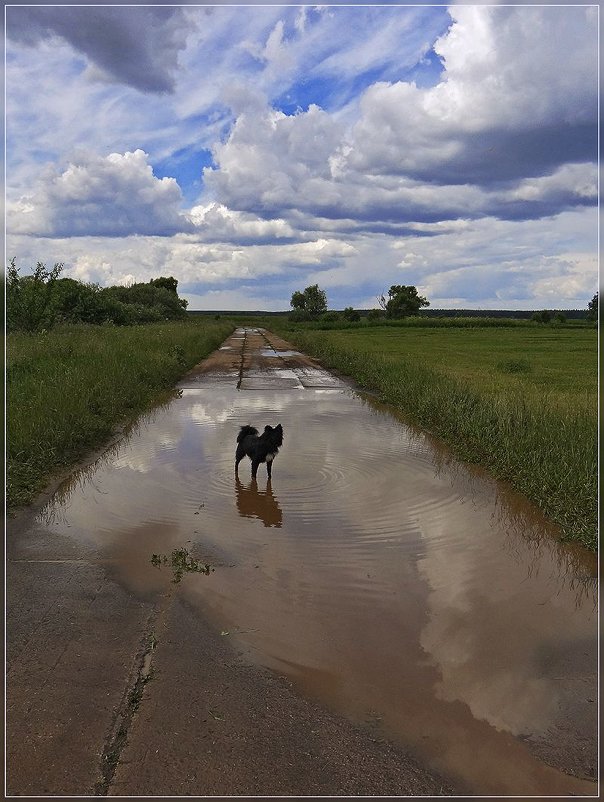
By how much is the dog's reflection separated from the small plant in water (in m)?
1.14

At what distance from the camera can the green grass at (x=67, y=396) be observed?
7.80m

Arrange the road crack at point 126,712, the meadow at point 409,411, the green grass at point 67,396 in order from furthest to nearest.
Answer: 1. the green grass at point 67,396
2. the meadow at point 409,411
3. the road crack at point 126,712

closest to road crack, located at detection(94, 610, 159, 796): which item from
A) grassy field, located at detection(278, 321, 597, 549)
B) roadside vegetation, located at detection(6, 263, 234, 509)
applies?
roadside vegetation, located at detection(6, 263, 234, 509)

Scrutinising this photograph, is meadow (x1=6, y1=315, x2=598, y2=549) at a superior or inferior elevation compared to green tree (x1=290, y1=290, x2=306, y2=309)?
inferior

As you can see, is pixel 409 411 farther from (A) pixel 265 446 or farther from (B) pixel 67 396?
(B) pixel 67 396

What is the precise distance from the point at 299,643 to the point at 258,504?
286 centimetres

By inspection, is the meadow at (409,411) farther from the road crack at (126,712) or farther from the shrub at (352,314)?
the shrub at (352,314)

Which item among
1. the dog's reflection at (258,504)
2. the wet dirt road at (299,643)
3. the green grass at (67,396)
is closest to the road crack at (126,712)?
the wet dirt road at (299,643)

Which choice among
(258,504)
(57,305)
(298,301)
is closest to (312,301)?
(298,301)

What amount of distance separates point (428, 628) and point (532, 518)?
9.14 ft

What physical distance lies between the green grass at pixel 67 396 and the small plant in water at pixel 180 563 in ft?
7.40

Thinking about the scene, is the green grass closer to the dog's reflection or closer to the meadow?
the meadow

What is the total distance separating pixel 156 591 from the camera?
15.4 feet

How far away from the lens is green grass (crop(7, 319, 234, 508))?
25.6ft
